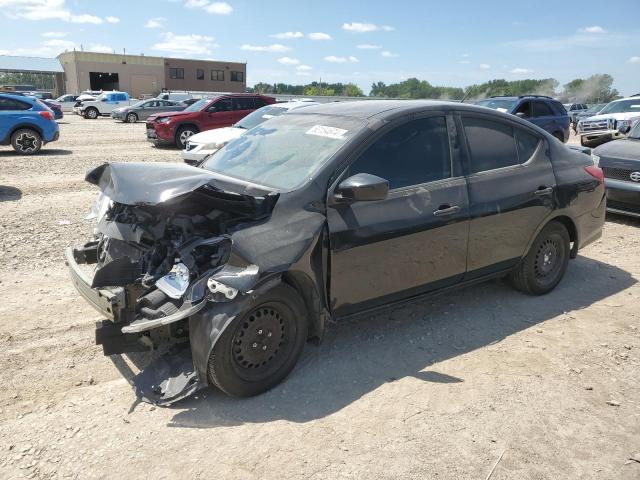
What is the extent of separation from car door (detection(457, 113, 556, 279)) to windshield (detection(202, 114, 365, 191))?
1146 millimetres

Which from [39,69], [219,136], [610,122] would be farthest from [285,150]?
[39,69]

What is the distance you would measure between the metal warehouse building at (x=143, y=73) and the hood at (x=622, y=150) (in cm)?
6497

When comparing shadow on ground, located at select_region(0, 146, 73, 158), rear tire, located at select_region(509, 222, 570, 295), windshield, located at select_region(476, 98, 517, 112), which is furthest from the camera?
shadow on ground, located at select_region(0, 146, 73, 158)

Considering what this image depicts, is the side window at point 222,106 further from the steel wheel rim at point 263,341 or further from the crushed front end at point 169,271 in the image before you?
the steel wheel rim at point 263,341

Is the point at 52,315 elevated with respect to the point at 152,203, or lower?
lower

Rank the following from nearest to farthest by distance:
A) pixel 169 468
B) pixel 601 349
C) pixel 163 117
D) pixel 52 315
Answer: pixel 169 468 < pixel 601 349 < pixel 52 315 < pixel 163 117

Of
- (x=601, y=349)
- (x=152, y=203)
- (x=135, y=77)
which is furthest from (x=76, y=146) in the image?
(x=135, y=77)

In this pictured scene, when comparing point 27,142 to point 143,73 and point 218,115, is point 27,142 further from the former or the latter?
point 143,73

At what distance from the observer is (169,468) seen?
275 centimetres

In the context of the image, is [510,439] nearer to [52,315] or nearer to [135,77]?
[52,315]

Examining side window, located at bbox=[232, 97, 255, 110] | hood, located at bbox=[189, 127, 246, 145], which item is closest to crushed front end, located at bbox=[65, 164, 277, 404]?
hood, located at bbox=[189, 127, 246, 145]

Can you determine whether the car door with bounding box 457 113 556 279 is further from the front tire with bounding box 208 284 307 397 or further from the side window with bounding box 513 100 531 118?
the side window with bounding box 513 100 531 118

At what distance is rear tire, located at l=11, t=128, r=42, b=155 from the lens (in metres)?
14.3

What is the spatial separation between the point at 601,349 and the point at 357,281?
6.86 feet
